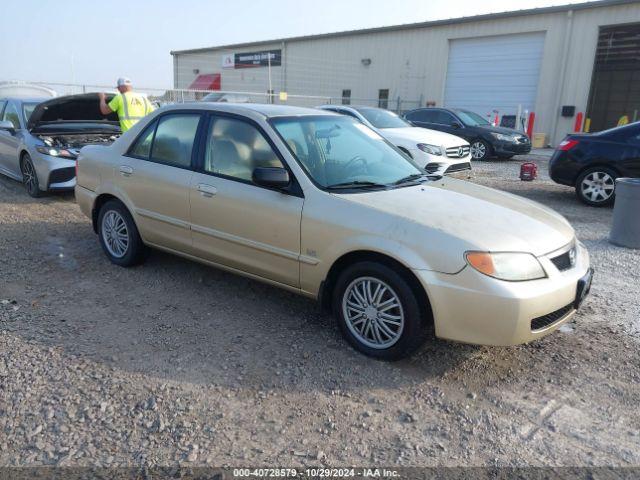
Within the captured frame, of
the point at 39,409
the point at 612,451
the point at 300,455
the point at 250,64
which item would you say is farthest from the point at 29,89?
the point at 250,64

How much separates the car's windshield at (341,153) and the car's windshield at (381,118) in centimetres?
670

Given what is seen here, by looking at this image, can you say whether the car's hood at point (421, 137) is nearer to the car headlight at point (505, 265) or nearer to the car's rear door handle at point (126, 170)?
the car's rear door handle at point (126, 170)

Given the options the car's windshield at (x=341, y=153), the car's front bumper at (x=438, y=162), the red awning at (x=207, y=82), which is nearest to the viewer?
the car's windshield at (x=341, y=153)

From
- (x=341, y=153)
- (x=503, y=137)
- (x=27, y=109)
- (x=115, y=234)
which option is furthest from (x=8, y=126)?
(x=503, y=137)

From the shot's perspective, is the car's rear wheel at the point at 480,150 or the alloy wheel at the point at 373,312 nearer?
the alloy wheel at the point at 373,312

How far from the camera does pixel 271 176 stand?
12.1ft

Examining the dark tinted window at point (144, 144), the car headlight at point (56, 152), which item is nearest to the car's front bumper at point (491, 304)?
the dark tinted window at point (144, 144)

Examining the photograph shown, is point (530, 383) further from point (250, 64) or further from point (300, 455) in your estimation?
point (250, 64)

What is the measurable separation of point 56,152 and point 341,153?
5.63 m

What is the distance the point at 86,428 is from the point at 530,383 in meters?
2.67

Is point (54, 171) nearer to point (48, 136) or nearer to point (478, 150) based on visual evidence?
point (48, 136)

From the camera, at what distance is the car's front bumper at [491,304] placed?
10.0ft

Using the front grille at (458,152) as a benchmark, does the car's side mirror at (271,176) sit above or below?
above

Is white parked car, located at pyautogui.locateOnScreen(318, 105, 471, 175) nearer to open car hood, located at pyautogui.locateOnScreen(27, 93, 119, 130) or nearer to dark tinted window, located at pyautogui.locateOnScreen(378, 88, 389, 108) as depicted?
open car hood, located at pyautogui.locateOnScreen(27, 93, 119, 130)
